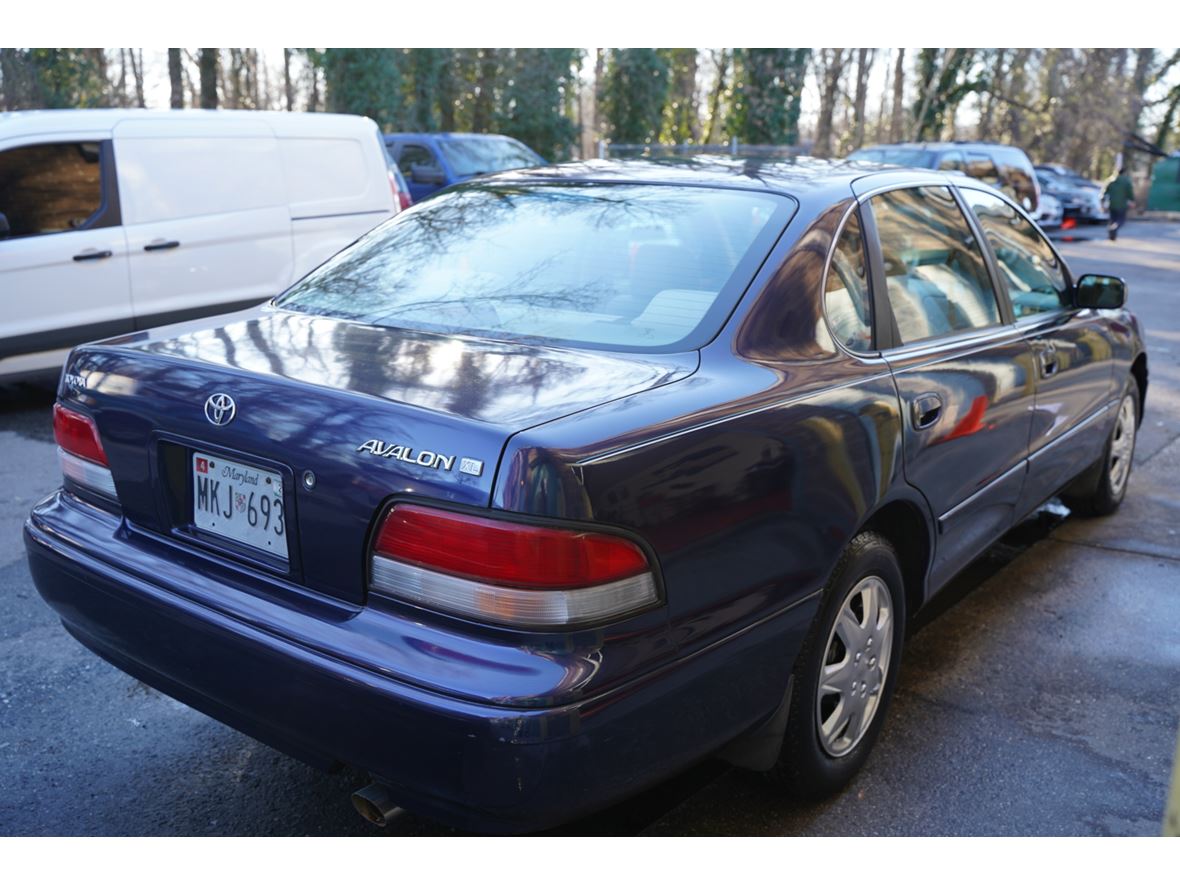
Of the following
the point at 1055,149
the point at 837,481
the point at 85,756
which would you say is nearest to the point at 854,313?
the point at 837,481

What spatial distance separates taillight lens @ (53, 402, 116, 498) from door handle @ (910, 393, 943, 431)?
197cm

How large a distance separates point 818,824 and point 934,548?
0.86m

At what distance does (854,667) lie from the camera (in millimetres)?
2879

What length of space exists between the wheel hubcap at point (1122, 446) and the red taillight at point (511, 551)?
373cm

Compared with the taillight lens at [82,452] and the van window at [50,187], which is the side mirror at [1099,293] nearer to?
the taillight lens at [82,452]

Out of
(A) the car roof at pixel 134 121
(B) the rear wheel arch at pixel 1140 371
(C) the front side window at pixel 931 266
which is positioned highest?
(A) the car roof at pixel 134 121

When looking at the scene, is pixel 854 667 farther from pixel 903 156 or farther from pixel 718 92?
pixel 718 92

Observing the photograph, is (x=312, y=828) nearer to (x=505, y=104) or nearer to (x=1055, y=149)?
(x=505, y=104)

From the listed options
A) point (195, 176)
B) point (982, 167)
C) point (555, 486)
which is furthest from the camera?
point (982, 167)

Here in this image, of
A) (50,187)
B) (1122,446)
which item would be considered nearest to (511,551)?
(1122,446)

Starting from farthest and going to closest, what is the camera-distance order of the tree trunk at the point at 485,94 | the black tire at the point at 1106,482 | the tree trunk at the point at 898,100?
1. the tree trunk at the point at 898,100
2. the tree trunk at the point at 485,94
3. the black tire at the point at 1106,482

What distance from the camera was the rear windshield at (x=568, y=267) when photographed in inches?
108

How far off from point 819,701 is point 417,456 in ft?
3.98

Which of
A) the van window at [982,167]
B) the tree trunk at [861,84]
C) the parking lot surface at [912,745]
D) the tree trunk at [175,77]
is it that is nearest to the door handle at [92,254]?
the parking lot surface at [912,745]
